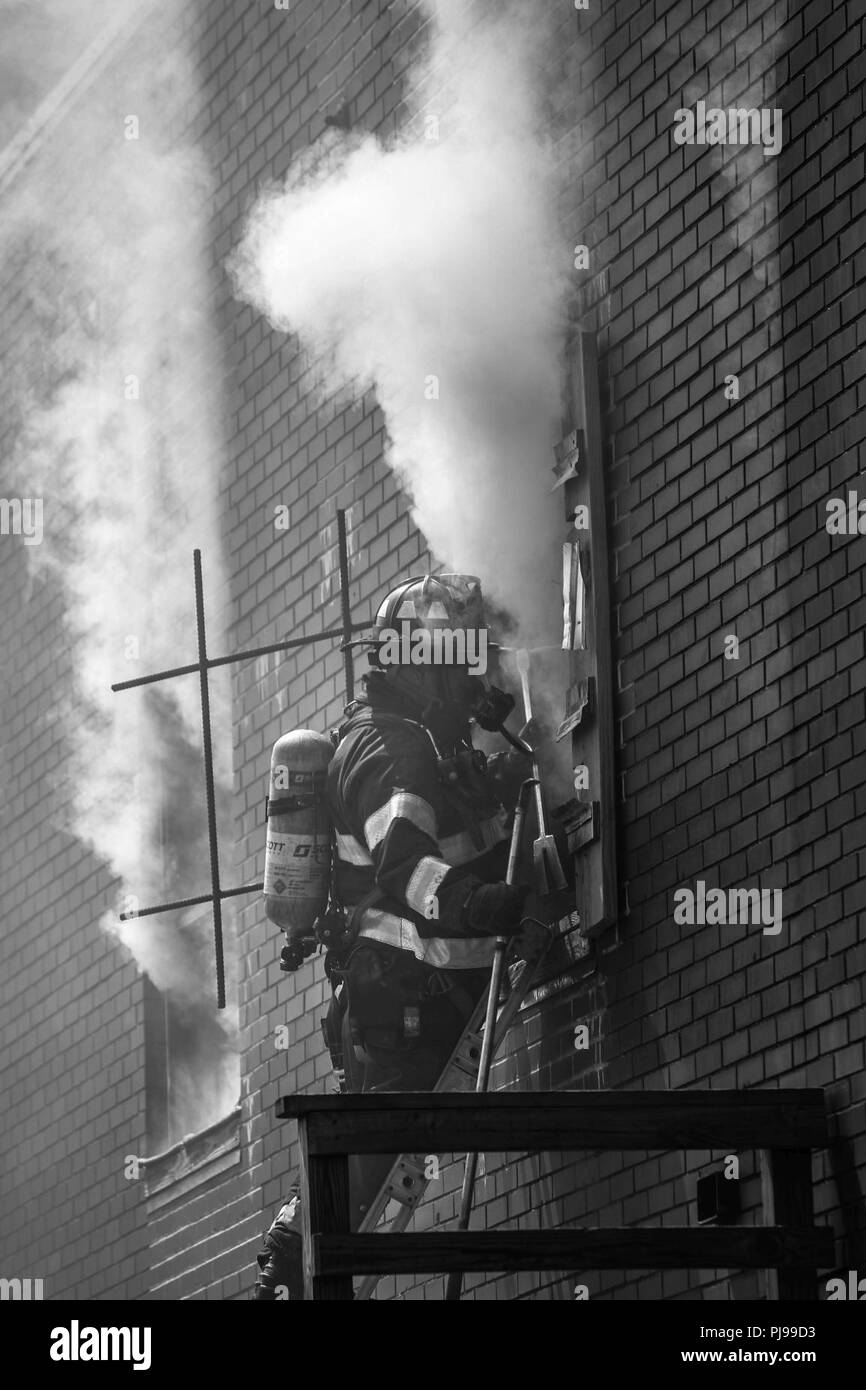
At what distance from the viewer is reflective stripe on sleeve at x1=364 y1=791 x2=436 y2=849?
9.50 m

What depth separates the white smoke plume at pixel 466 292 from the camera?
34.3ft

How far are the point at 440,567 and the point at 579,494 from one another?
1208 mm

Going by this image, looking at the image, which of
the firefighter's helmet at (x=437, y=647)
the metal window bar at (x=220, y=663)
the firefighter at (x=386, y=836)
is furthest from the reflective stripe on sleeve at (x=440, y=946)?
the metal window bar at (x=220, y=663)

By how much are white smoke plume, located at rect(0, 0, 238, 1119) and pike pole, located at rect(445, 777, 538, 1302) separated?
394 centimetres

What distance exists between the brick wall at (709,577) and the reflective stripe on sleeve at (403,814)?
678mm

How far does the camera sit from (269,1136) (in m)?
12.4

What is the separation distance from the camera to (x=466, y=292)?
10.9 meters

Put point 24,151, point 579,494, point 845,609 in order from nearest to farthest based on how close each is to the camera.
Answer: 1. point 845,609
2. point 579,494
3. point 24,151

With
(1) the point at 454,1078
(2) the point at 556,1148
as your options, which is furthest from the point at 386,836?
(2) the point at 556,1148

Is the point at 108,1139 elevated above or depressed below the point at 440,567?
below

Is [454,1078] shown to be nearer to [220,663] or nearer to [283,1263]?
[283,1263]
